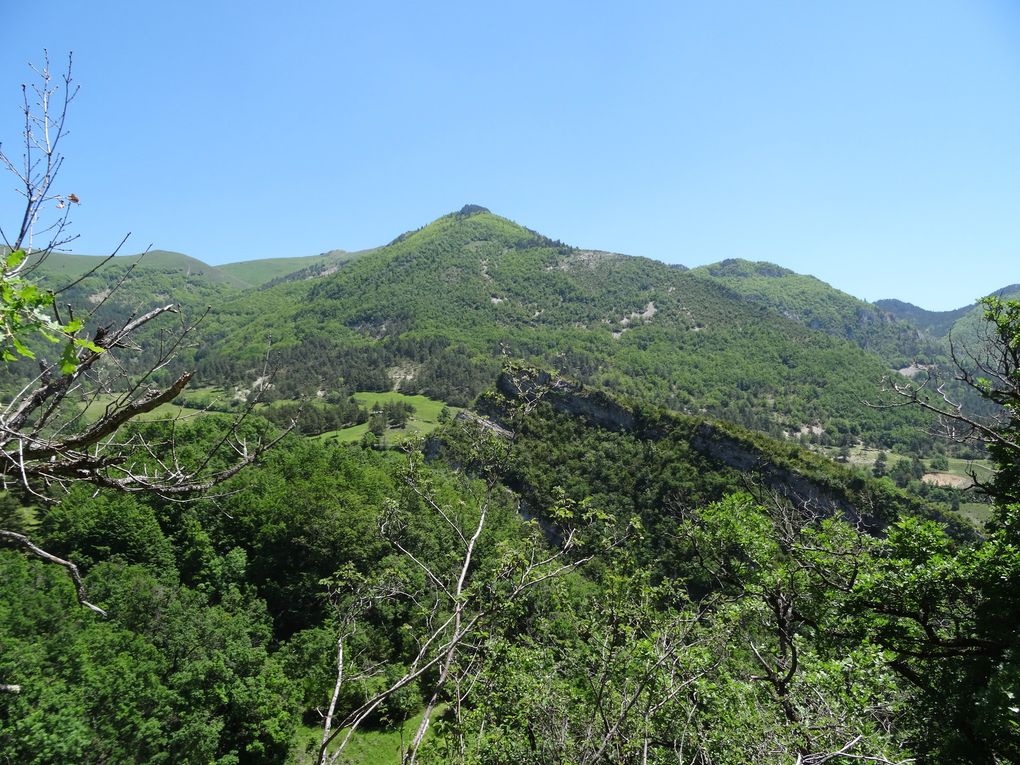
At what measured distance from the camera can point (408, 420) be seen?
9850 cm

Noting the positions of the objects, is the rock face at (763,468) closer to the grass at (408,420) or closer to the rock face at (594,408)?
the rock face at (594,408)

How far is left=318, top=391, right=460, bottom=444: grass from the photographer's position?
85562 millimetres

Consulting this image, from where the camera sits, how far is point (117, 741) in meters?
17.7

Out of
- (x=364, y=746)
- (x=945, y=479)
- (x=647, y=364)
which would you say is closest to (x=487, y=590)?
(x=364, y=746)

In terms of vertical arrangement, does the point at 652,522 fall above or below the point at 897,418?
below

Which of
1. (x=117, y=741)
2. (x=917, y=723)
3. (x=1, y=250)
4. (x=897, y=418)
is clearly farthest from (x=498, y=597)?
(x=897, y=418)

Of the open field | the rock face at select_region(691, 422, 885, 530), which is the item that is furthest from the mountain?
the open field

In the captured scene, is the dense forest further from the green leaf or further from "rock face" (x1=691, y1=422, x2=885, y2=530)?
"rock face" (x1=691, y1=422, x2=885, y2=530)

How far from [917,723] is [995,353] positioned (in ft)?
21.3

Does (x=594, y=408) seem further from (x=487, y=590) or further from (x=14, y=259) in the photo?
(x=14, y=259)

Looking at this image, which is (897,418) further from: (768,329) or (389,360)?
(389,360)

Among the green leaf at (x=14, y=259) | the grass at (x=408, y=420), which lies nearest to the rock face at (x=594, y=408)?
the grass at (x=408, y=420)

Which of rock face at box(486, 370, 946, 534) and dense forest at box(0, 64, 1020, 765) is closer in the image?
dense forest at box(0, 64, 1020, 765)

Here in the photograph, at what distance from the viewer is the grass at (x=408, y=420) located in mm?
85562
